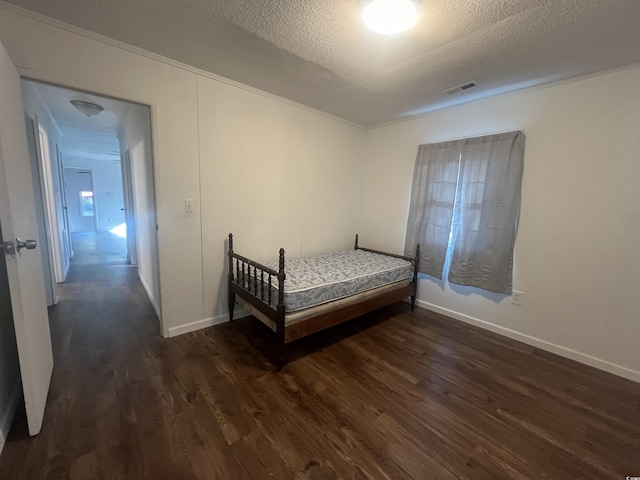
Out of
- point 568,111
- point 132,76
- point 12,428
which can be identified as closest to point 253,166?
point 132,76

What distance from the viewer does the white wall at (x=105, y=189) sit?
318 inches

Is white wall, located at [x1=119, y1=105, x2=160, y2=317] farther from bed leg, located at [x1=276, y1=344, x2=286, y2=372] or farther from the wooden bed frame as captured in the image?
bed leg, located at [x1=276, y1=344, x2=286, y2=372]

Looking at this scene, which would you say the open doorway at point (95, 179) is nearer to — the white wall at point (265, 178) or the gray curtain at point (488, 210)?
the white wall at point (265, 178)

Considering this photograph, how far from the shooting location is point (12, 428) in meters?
1.40

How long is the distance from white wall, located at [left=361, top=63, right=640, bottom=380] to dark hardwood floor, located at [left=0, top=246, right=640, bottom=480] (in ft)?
0.84

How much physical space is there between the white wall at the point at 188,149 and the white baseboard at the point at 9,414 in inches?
35.2

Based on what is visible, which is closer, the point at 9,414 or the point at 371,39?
the point at 9,414

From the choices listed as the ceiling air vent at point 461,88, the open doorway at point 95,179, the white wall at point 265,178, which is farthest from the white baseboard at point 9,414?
the ceiling air vent at point 461,88

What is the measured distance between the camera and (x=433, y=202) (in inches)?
119

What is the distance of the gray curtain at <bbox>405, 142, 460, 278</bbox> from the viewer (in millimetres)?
2869

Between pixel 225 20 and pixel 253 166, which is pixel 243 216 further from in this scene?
pixel 225 20

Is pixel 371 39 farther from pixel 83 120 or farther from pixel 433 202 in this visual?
pixel 83 120

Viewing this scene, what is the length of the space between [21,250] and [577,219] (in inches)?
150

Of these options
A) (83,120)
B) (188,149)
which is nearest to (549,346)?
(188,149)
